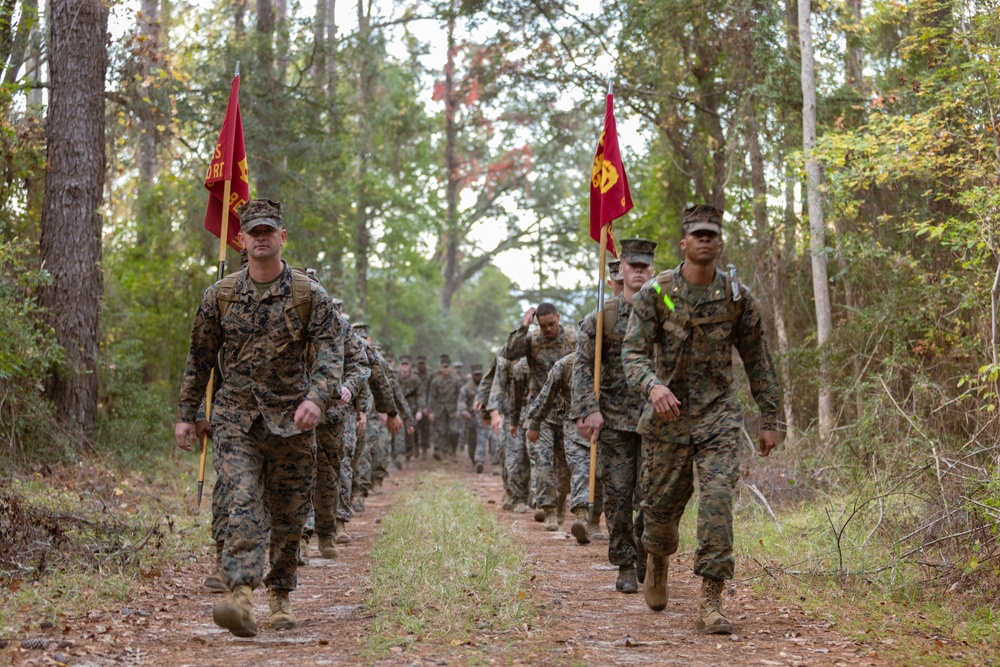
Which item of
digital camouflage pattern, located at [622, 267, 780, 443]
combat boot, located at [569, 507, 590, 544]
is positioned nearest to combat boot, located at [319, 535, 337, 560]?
combat boot, located at [569, 507, 590, 544]

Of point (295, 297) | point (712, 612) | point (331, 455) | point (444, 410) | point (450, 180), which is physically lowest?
point (712, 612)

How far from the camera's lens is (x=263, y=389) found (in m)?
6.57

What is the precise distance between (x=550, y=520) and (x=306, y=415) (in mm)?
6837

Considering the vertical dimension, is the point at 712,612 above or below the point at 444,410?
below

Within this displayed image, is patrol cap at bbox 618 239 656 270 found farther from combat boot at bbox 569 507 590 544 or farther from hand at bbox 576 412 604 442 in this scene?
combat boot at bbox 569 507 590 544

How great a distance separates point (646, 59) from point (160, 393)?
10.6 m

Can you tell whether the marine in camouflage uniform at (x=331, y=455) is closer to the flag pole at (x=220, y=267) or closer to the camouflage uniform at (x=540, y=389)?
the flag pole at (x=220, y=267)

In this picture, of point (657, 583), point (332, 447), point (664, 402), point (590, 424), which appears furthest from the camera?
point (332, 447)

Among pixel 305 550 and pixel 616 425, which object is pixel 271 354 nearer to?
pixel 616 425

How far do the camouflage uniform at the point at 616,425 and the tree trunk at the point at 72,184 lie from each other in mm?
8303

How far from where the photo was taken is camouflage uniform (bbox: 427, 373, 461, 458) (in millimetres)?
28594

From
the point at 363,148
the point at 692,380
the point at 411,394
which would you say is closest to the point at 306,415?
the point at 692,380

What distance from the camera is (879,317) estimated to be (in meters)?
14.2

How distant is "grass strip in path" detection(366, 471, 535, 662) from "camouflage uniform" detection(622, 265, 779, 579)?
1.18 m
